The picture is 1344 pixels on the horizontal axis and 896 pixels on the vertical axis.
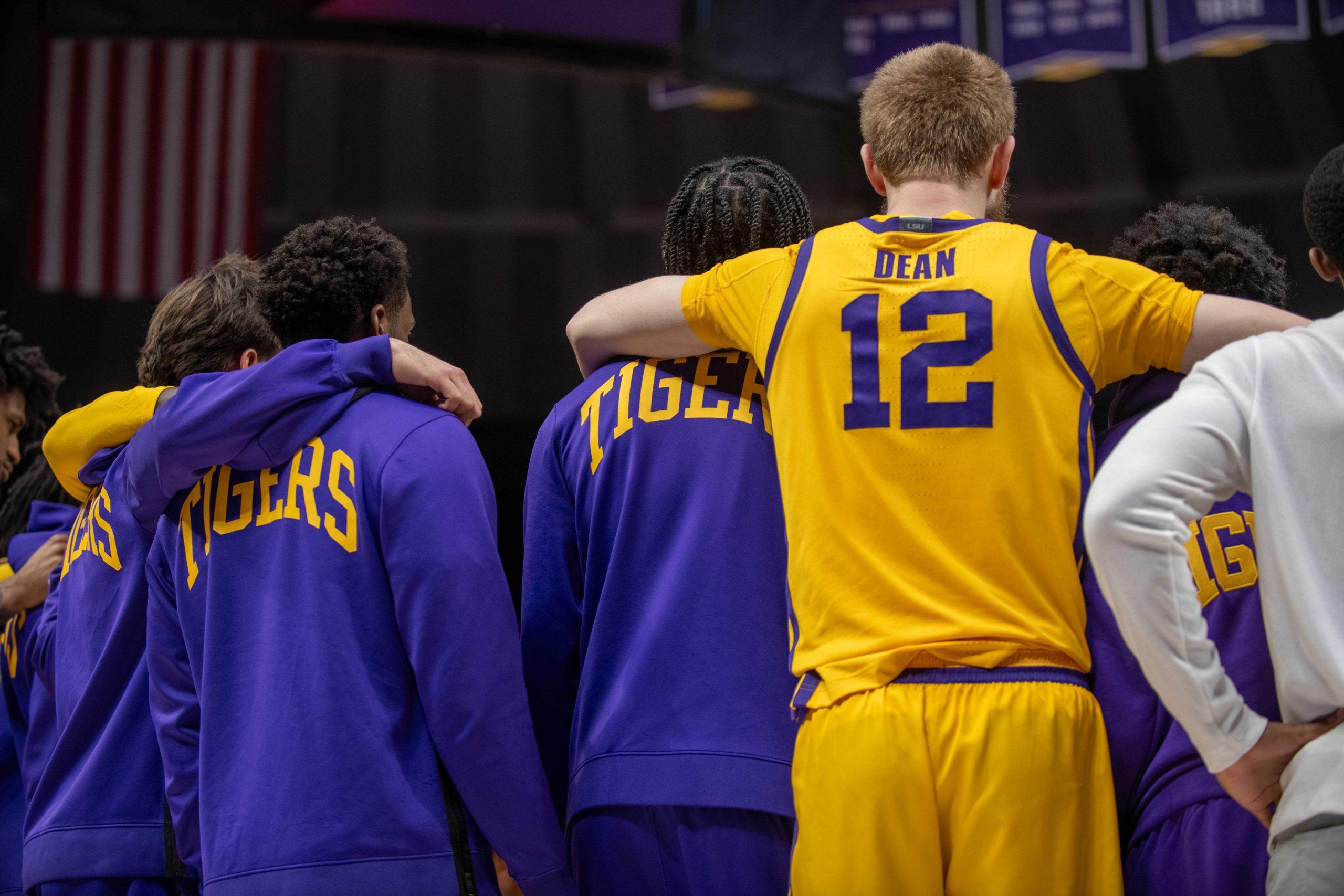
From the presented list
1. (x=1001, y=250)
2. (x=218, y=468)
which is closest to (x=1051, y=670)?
(x=1001, y=250)

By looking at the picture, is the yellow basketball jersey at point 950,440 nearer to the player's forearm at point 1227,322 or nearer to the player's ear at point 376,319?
the player's forearm at point 1227,322

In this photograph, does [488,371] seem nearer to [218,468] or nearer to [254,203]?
[254,203]

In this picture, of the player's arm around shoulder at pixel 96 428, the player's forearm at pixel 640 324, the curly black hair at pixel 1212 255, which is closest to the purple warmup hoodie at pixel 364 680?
the player's forearm at pixel 640 324

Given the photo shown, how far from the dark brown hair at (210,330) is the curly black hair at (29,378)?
1.17 meters

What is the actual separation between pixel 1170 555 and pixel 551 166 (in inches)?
278

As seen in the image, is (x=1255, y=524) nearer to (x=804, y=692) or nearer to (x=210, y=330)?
(x=804, y=692)

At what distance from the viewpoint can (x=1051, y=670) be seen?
1.67m

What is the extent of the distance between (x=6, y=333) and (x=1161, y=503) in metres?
3.24

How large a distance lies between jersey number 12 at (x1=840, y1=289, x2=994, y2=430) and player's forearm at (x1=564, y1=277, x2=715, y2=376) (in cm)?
29

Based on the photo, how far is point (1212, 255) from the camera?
2150 millimetres

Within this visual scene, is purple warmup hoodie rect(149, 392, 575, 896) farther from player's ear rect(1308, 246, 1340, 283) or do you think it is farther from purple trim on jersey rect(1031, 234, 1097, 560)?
player's ear rect(1308, 246, 1340, 283)

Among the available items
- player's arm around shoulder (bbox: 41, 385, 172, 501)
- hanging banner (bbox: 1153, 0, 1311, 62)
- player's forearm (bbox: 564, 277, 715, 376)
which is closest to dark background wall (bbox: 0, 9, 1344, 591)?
hanging banner (bbox: 1153, 0, 1311, 62)

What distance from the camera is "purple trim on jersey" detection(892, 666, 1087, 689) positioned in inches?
65.2

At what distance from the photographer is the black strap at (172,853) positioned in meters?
2.16
